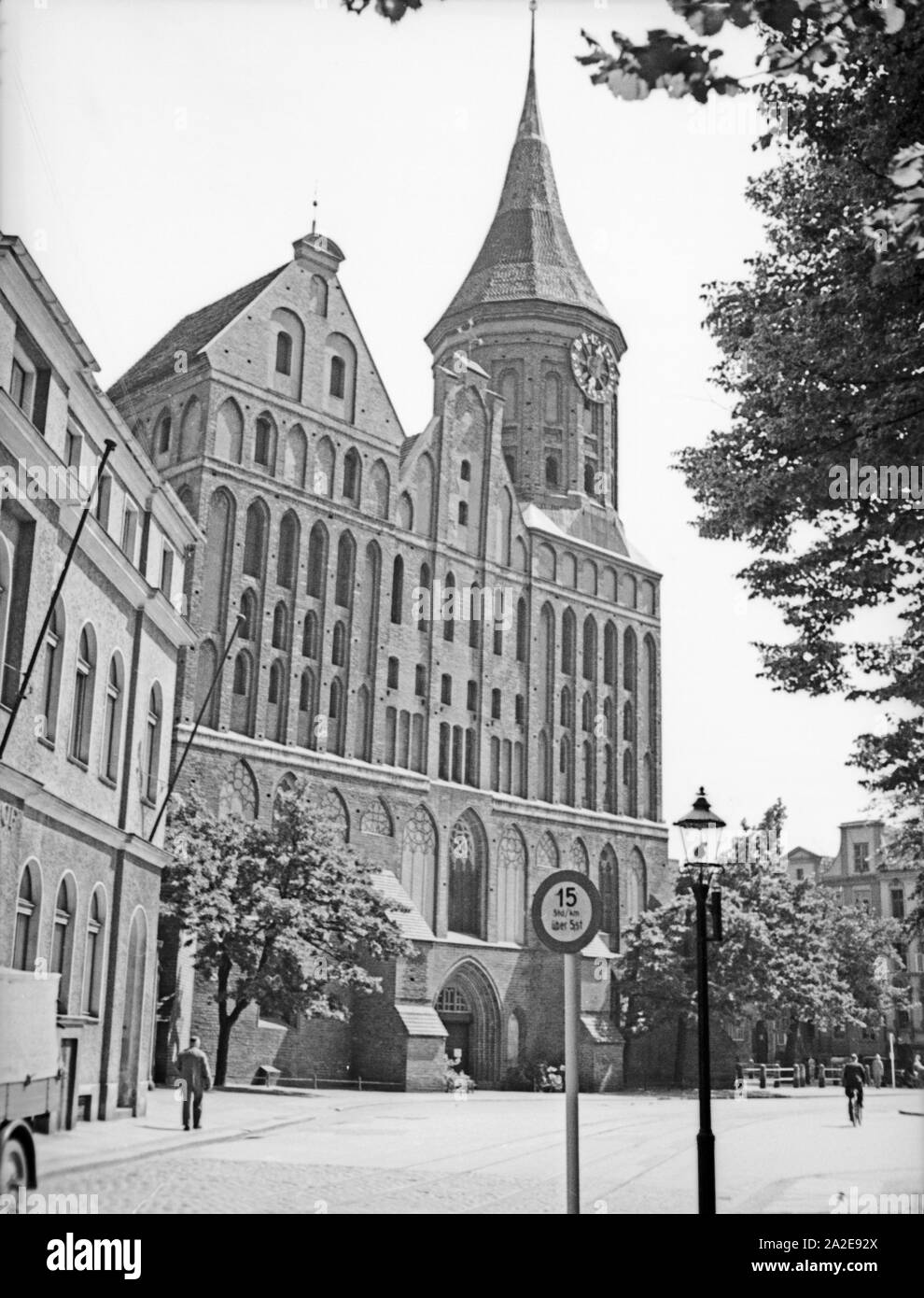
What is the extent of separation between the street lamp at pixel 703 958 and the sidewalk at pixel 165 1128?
410 cm

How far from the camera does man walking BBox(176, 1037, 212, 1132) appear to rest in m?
14.3

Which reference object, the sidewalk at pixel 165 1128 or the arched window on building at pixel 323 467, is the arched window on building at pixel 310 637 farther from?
the sidewalk at pixel 165 1128

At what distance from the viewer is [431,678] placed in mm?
35062

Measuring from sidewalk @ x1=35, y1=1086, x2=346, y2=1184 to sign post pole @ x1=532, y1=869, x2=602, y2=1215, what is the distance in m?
3.25

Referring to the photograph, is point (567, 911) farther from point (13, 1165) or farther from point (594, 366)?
point (594, 366)

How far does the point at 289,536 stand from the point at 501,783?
29.0 feet

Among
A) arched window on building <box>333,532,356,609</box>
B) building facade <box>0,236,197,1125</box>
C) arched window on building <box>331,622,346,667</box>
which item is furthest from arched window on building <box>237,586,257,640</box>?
building facade <box>0,236,197,1125</box>

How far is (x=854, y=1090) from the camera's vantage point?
18047 mm

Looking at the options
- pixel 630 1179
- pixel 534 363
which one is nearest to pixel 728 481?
pixel 630 1179

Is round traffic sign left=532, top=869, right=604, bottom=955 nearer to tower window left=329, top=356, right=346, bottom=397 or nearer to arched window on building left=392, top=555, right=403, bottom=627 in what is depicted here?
tower window left=329, top=356, right=346, bottom=397

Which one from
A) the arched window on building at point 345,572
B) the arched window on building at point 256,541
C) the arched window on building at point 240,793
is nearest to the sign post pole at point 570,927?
the arched window on building at point 240,793

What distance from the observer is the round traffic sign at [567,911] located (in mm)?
7613

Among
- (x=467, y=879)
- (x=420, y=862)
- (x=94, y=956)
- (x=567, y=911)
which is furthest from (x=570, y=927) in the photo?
(x=467, y=879)
